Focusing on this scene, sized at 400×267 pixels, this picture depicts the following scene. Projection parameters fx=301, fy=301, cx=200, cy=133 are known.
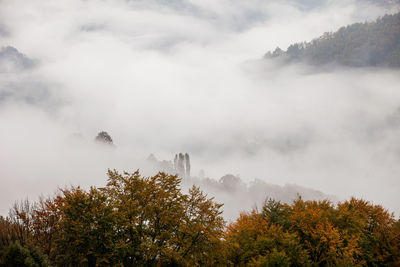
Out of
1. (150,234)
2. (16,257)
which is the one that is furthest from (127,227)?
(16,257)

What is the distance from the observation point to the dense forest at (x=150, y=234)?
92.1 ft

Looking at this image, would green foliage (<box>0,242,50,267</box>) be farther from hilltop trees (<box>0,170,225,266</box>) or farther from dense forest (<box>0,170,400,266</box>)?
hilltop trees (<box>0,170,225,266</box>)

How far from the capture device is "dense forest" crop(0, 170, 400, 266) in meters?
28.1

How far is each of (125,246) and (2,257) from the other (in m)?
9.83

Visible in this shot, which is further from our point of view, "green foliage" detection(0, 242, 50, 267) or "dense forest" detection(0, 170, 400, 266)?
"dense forest" detection(0, 170, 400, 266)

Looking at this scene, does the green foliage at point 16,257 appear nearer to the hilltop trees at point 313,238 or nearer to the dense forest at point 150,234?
the dense forest at point 150,234

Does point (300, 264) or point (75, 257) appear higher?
point (75, 257)

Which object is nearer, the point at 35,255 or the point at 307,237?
the point at 35,255

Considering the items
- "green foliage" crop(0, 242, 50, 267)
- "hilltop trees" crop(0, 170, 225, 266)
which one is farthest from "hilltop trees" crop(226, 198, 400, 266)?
"green foliage" crop(0, 242, 50, 267)

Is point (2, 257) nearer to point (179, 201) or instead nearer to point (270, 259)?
point (179, 201)

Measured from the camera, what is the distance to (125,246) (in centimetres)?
2844

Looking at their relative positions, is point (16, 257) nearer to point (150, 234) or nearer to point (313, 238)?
point (150, 234)

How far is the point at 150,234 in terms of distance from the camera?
3209 centimetres

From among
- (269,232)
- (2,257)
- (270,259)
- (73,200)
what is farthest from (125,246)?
(269,232)
